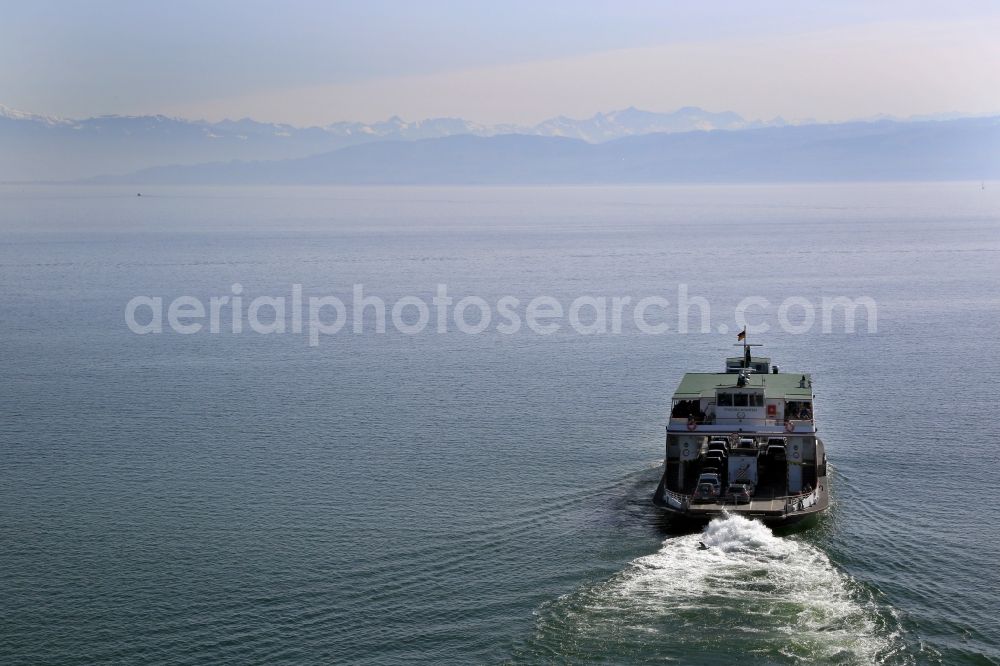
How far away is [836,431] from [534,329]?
123 ft

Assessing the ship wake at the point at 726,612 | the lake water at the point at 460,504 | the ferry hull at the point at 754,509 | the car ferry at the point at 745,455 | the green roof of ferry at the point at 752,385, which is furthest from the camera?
the green roof of ferry at the point at 752,385

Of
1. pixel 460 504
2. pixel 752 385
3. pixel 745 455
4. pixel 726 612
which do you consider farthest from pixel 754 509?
pixel 460 504

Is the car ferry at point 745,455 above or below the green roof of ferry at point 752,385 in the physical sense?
below

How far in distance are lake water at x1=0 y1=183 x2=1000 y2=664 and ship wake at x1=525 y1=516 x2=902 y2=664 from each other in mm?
112

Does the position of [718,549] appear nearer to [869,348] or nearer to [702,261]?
[869,348]

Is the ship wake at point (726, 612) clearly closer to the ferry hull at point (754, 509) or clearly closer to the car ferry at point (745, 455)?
the ferry hull at point (754, 509)

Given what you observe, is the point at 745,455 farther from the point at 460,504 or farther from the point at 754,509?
the point at 460,504

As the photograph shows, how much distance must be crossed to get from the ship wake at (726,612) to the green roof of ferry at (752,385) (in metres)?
11.9

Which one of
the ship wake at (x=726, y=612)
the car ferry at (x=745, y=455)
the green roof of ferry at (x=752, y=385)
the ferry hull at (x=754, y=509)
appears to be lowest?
the ship wake at (x=726, y=612)

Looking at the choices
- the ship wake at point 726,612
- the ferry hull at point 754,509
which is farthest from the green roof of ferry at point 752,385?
the ship wake at point 726,612

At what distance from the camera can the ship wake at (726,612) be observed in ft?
118

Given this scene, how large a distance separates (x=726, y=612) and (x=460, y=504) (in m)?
14.4

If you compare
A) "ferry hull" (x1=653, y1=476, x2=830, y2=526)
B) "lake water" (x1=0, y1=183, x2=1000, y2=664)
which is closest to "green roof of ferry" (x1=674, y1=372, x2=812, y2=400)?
"lake water" (x1=0, y1=183, x2=1000, y2=664)

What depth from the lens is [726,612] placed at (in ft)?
126
